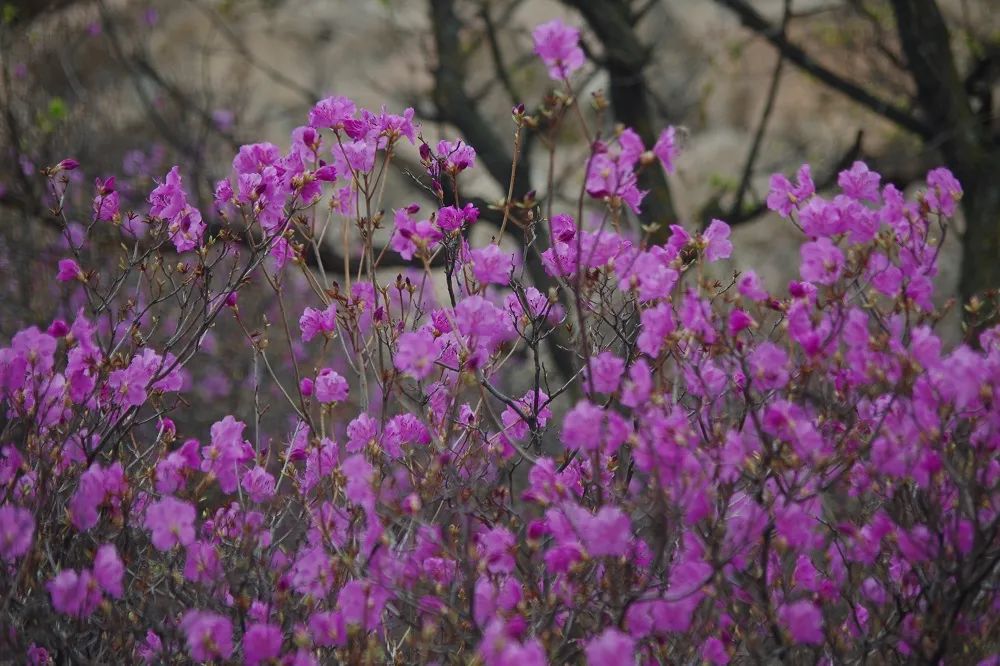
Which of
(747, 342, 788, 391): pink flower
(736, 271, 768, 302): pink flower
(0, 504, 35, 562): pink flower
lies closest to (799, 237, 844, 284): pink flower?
(736, 271, 768, 302): pink flower

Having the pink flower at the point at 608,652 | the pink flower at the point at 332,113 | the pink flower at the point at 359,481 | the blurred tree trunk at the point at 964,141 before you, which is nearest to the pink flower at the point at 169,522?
the pink flower at the point at 359,481

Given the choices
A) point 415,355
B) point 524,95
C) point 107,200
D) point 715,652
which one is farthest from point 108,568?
point 524,95

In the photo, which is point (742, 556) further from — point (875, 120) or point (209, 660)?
point (875, 120)

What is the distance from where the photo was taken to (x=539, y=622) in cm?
252

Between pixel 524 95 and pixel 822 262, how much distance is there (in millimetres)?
8145

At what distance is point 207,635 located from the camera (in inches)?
89.1

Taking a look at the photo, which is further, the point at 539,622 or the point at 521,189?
the point at 521,189

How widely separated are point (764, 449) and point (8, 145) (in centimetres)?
672

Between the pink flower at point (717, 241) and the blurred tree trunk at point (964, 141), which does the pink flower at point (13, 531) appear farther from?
the blurred tree trunk at point (964, 141)

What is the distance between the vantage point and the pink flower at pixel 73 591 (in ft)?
7.81

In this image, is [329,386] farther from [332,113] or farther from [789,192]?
[789,192]

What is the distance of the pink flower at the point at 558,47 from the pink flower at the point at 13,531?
5.19 feet

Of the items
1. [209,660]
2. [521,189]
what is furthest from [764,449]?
[521,189]

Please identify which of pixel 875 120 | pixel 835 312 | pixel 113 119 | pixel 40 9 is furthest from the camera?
pixel 875 120
